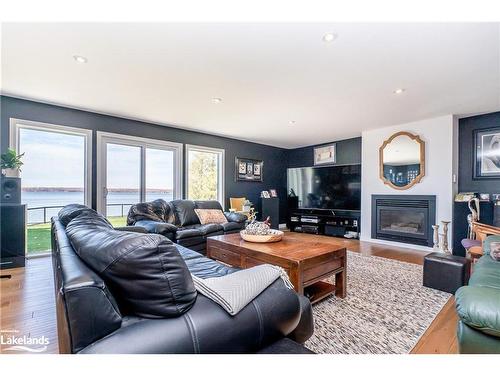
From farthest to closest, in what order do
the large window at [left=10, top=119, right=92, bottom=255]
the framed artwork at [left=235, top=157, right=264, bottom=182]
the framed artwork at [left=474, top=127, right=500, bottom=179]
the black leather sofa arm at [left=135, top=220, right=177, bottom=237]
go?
the framed artwork at [left=235, top=157, right=264, bottom=182]
the framed artwork at [left=474, top=127, right=500, bottom=179]
the large window at [left=10, top=119, right=92, bottom=255]
the black leather sofa arm at [left=135, top=220, right=177, bottom=237]

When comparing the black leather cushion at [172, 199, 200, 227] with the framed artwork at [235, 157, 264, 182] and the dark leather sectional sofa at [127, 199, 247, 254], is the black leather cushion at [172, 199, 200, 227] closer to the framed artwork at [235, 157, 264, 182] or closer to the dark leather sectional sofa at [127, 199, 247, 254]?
the dark leather sectional sofa at [127, 199, 247, 254]

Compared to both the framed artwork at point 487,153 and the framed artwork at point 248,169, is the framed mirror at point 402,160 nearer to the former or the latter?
the framed artwork at point 487,153

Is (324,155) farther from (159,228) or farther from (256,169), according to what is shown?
(159,228)

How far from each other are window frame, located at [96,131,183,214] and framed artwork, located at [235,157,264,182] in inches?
58.2

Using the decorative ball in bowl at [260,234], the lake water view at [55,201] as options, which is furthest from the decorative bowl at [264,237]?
the lake water view at [55,201]

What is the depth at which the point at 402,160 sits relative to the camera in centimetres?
443

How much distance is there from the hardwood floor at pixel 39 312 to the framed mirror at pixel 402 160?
105 inches

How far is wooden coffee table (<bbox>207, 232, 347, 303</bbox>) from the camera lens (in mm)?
1903

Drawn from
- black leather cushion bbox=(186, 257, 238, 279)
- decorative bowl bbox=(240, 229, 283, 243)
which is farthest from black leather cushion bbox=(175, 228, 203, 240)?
black leather cushion bbox=(186, 257, 238, 279)

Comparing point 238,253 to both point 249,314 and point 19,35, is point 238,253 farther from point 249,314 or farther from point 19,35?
point 19,35

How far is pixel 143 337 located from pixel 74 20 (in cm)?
221

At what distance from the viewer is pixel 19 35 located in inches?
76.2

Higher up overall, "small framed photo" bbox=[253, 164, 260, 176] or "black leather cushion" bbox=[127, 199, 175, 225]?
"small framed photo" bbox=[253, 164, 260, 176]

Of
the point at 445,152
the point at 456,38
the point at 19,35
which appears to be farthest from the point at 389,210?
the point at 19,35
